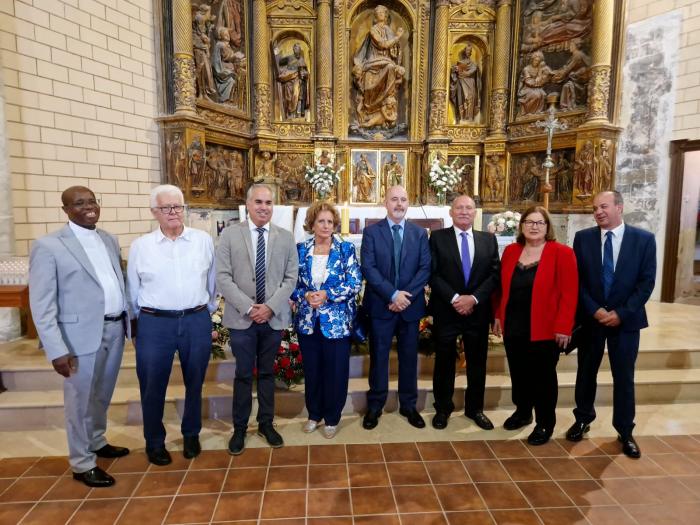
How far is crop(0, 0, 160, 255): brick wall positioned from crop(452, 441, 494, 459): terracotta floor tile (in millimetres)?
4686

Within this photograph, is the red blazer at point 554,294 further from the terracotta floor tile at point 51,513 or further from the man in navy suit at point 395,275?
the terracotta floor tile at point 51,513

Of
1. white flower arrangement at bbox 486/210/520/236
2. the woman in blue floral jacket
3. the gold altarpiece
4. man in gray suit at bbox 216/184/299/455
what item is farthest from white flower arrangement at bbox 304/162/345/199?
man in gray suit at bbox 216/184/299/455

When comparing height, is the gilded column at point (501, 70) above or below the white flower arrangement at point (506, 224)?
above

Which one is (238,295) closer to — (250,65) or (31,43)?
(31,43)

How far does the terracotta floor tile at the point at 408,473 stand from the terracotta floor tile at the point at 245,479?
770 mm

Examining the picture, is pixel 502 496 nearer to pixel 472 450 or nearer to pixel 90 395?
pixel 472 450

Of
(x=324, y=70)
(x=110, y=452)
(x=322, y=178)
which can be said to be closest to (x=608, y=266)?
(x=110, y=452)

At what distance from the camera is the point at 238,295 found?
2.63 metres

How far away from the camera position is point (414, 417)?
10.4 ft

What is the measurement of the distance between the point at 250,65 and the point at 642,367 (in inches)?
295

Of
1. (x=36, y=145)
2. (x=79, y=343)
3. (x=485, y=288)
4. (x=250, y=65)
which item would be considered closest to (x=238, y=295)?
(x=79, y=343)

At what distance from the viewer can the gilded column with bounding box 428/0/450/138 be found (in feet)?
26.1

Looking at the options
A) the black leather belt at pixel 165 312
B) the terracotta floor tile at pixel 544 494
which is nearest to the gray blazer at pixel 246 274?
the black leather belt at pixel 165 312

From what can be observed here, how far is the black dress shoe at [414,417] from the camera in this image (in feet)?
10.4
